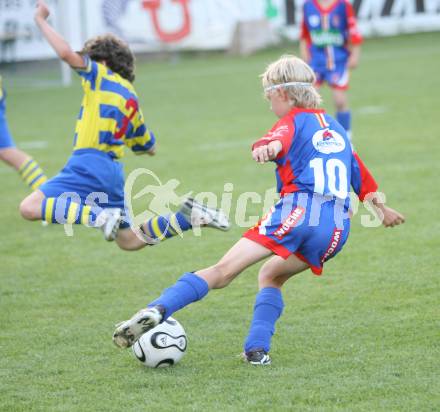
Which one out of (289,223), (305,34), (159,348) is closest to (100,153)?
(159,348)

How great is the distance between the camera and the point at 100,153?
5.61 metres

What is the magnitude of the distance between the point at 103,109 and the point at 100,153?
26 centimetres

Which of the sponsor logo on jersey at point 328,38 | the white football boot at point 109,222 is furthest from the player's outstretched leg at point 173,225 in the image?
the sponsor logo on jersey at point 328,38

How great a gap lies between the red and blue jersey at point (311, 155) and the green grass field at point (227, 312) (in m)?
0.75

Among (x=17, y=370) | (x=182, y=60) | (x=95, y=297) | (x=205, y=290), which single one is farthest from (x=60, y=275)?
(x=182, y=60)

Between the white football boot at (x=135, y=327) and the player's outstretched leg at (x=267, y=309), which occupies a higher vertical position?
the white football boot at (x=135, y=327)

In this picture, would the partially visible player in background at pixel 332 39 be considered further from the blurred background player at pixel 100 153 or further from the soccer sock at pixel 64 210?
the soccer sock at pixel 64 210

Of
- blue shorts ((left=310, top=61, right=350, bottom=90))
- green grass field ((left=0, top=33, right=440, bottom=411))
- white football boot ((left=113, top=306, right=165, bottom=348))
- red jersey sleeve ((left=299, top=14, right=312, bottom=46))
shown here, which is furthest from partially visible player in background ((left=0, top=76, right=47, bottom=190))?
red jersey sleeve ((left=299, top=14, right=312, bottom=46))

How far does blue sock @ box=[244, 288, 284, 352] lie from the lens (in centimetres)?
406

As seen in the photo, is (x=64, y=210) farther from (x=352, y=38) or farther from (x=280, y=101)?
(x=352, y=38)

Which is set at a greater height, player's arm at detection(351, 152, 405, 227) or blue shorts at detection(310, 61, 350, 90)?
player's arm at detection(351, 152, 405, 227)

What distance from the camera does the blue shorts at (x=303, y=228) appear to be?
13.0 ft

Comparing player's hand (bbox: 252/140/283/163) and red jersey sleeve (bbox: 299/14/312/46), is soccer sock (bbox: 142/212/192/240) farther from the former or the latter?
red jersey sleeve (bbox: 299/14/312/46)

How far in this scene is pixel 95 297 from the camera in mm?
5355
